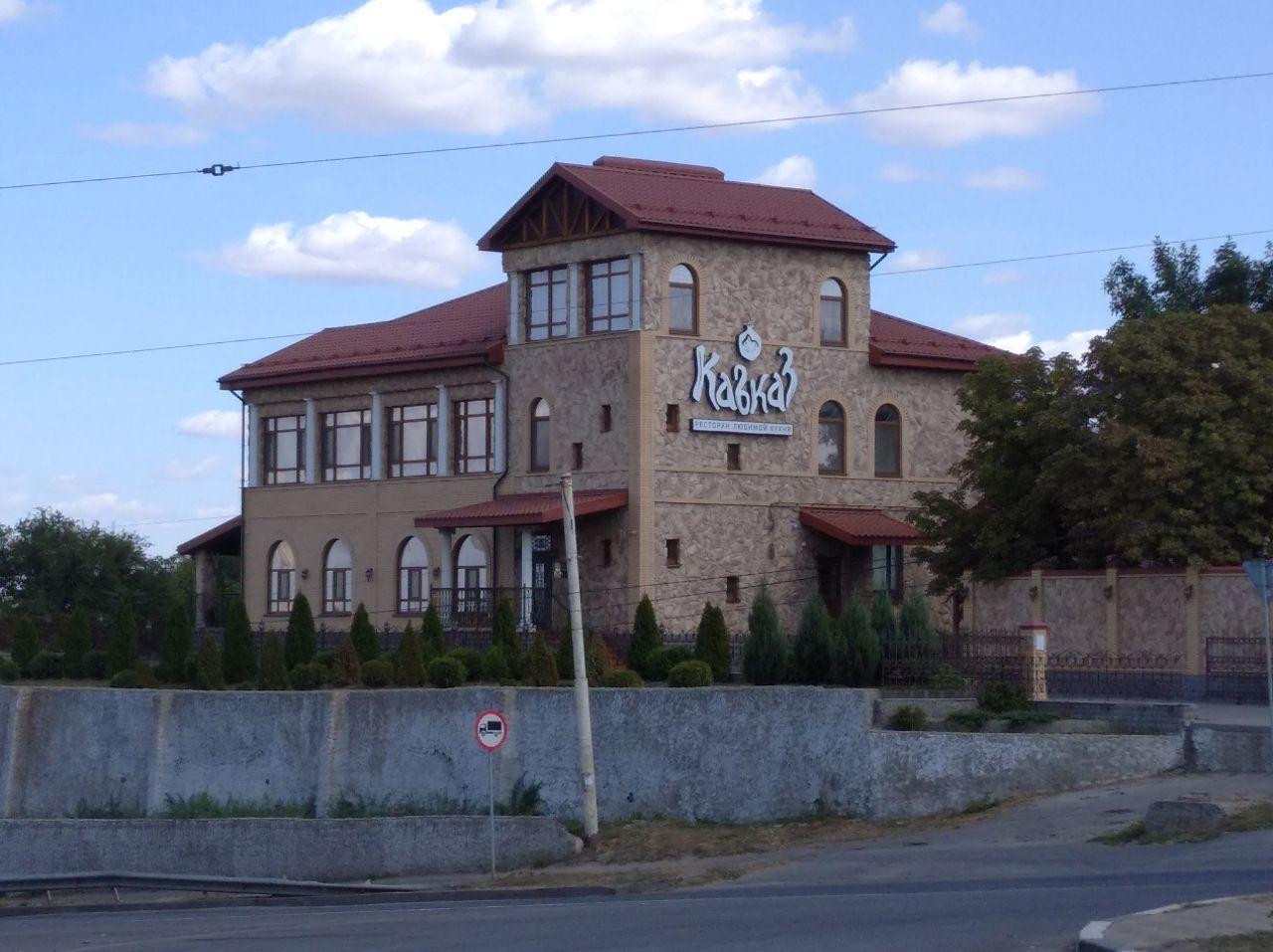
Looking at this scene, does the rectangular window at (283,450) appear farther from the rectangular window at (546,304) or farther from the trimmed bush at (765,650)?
the trimmed bush at (765,650)

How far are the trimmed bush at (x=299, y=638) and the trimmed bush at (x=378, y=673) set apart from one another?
141 inches

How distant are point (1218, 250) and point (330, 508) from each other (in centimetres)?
2445

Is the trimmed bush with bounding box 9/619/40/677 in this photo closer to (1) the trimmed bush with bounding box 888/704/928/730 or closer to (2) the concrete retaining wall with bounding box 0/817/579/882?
(2) the concrete retaining wall with bounding box 0/817/579/882

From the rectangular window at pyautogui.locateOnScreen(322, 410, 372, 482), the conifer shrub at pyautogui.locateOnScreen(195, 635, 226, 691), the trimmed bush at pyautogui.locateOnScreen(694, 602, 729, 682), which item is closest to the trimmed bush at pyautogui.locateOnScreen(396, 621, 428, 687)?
the conifer shrub at pyautogui.locateOnScreen(195, 635, 226, 691)

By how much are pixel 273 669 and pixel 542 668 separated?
22.6 ft

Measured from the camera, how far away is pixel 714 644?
36062mm

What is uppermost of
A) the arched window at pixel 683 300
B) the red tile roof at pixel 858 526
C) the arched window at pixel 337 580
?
the arched window at pixel 683 300

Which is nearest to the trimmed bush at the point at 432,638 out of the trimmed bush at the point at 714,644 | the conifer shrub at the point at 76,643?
the trimmed bush at the point at 714,644

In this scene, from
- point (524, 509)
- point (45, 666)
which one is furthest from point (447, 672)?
point (45, 666)

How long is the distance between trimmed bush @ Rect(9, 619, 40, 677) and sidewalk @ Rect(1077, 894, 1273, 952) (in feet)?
112

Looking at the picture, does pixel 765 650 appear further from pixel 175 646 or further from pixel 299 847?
pixel 175 646

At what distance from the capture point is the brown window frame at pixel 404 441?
154ft

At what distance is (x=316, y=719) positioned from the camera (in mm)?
34062

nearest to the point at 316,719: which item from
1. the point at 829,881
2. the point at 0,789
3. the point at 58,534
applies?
the point at 0,789
